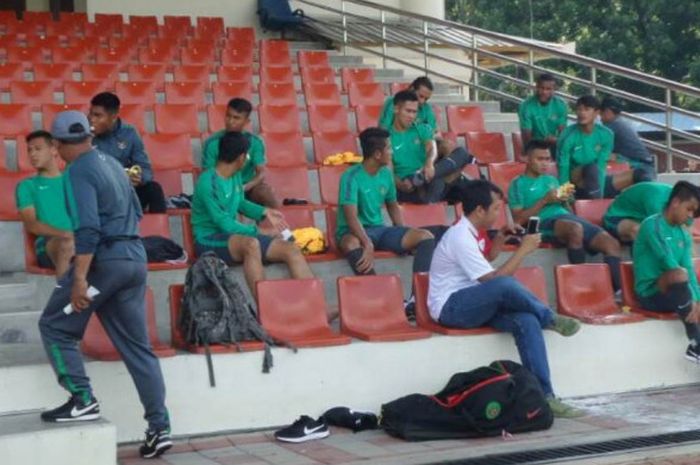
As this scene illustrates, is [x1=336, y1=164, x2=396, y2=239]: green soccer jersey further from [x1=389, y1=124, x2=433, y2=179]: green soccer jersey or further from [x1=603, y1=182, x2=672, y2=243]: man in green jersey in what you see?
[x1=603, y1=182, x2=672, y2=243]: man in green jersey

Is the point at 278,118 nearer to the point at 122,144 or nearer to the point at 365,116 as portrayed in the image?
the point at 365,116

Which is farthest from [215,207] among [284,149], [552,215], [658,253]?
[284,149]

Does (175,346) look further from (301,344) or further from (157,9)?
(157,9)

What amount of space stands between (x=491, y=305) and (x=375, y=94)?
761cm

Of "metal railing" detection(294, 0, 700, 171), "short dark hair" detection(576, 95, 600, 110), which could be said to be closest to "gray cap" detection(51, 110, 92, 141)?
"short dark hair" detection(576, 95, 600, 110)

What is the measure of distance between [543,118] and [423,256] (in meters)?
4.46

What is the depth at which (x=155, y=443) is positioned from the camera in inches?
306

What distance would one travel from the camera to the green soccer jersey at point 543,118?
1434cm

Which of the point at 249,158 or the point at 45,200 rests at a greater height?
the point at 249,158

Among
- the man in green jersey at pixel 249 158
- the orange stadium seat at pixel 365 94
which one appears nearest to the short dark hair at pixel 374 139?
the man in green jersey at pixel 249 158

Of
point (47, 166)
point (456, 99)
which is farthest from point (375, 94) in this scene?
point (47, 166)

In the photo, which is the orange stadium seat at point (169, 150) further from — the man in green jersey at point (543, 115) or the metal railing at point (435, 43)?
the metal railing at point (435, 43)

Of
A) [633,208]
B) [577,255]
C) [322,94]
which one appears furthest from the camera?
[322,94]

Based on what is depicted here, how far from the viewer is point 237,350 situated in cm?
858
